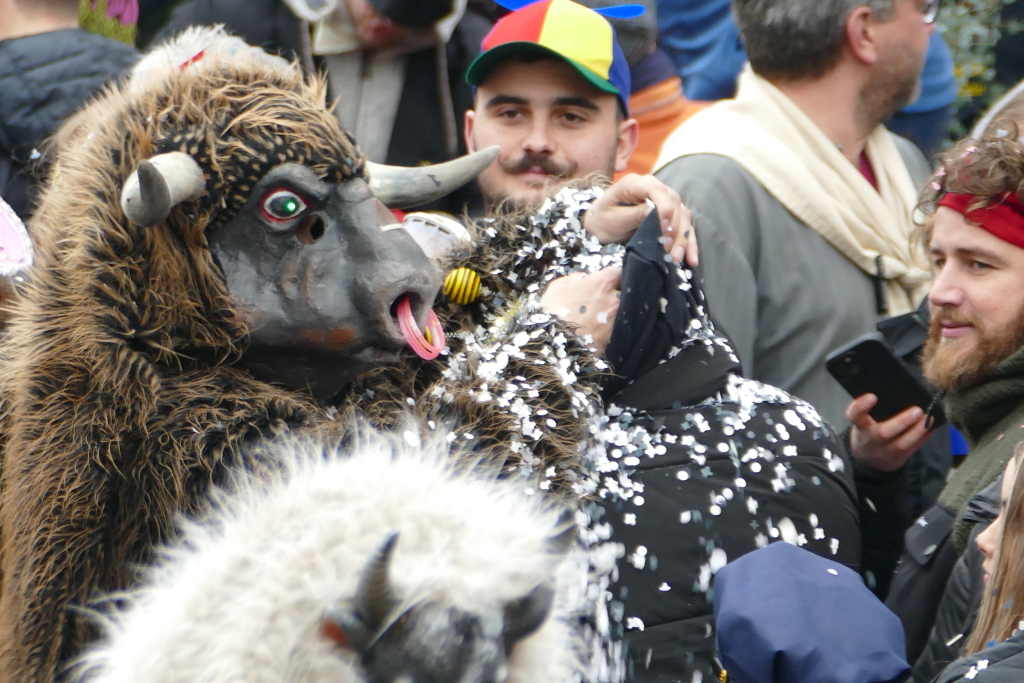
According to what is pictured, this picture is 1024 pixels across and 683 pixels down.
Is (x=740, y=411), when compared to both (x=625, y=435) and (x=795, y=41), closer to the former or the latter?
(x=625, y=435)

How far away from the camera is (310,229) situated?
1.62 metres

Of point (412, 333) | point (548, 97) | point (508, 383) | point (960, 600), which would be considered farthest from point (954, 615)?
point (548, 97)

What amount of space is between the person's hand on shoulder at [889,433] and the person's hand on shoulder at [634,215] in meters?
0.85

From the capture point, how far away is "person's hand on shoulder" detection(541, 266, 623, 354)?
181 cm

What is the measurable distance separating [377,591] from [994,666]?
0.88 metres

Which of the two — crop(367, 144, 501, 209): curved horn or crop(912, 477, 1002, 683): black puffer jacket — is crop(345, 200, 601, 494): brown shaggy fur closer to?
crop(367, 144, 501, 209): curved horn

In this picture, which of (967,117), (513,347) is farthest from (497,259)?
(967,117)

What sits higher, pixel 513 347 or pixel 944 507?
pixel 513 347

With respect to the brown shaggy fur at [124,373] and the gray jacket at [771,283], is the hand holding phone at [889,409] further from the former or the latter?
the brown shaggy fur at [124,373]

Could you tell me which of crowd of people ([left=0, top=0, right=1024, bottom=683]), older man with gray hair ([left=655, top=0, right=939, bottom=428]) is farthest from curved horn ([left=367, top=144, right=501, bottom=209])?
older man with gray hair ([left=655, top=0, right=939, bottom=428])

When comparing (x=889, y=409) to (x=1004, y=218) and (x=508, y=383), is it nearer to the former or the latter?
(x=1004, y=218)

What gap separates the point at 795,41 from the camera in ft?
10.2

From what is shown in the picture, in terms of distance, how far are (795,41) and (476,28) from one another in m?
1.04

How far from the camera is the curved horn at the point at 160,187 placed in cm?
145
